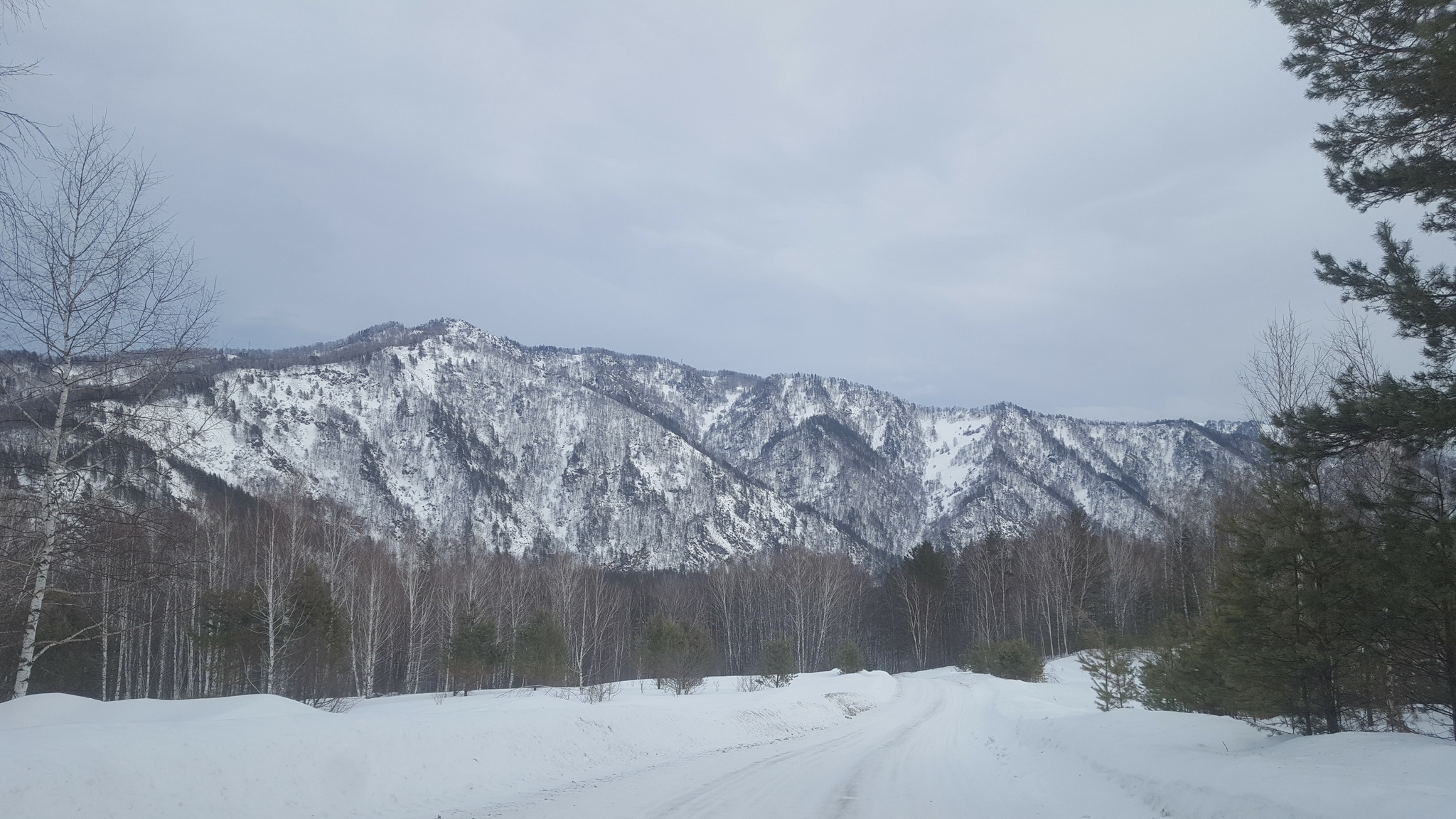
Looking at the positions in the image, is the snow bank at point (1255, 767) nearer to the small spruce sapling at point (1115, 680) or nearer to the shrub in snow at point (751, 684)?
the small spruce sapling at point (1115, 680)

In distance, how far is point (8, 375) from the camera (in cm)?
1099

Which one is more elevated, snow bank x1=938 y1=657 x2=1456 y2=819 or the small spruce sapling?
snow bank x1=938 y1=657 x2=1456 y2=819

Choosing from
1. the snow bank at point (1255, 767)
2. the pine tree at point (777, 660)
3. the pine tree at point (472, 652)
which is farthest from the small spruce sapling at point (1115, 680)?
the pine tree at point (472, 652)

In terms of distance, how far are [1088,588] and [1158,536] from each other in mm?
53870

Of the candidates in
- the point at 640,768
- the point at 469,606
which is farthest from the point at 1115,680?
the point at 469,606

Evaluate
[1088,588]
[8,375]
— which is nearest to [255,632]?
[8,375]

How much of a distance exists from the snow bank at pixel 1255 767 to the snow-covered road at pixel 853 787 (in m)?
0.38

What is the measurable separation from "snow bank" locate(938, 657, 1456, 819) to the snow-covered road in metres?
0.38

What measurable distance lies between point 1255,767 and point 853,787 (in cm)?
548

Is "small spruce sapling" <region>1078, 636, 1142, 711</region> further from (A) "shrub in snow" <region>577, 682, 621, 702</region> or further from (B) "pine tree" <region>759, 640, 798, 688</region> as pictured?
(B) "pine tree" <region>759, 640, 798, 688</region>

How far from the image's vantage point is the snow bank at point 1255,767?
624 cm

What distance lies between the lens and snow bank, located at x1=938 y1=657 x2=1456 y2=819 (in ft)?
20.5

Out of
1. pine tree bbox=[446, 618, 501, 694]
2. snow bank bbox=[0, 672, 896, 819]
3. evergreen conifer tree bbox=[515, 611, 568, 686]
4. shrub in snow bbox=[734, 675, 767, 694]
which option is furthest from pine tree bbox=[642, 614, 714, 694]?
snow bank bbox=[0, 672, 896, 819]

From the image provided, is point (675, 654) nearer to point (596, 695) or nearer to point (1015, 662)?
point (596, 695)
